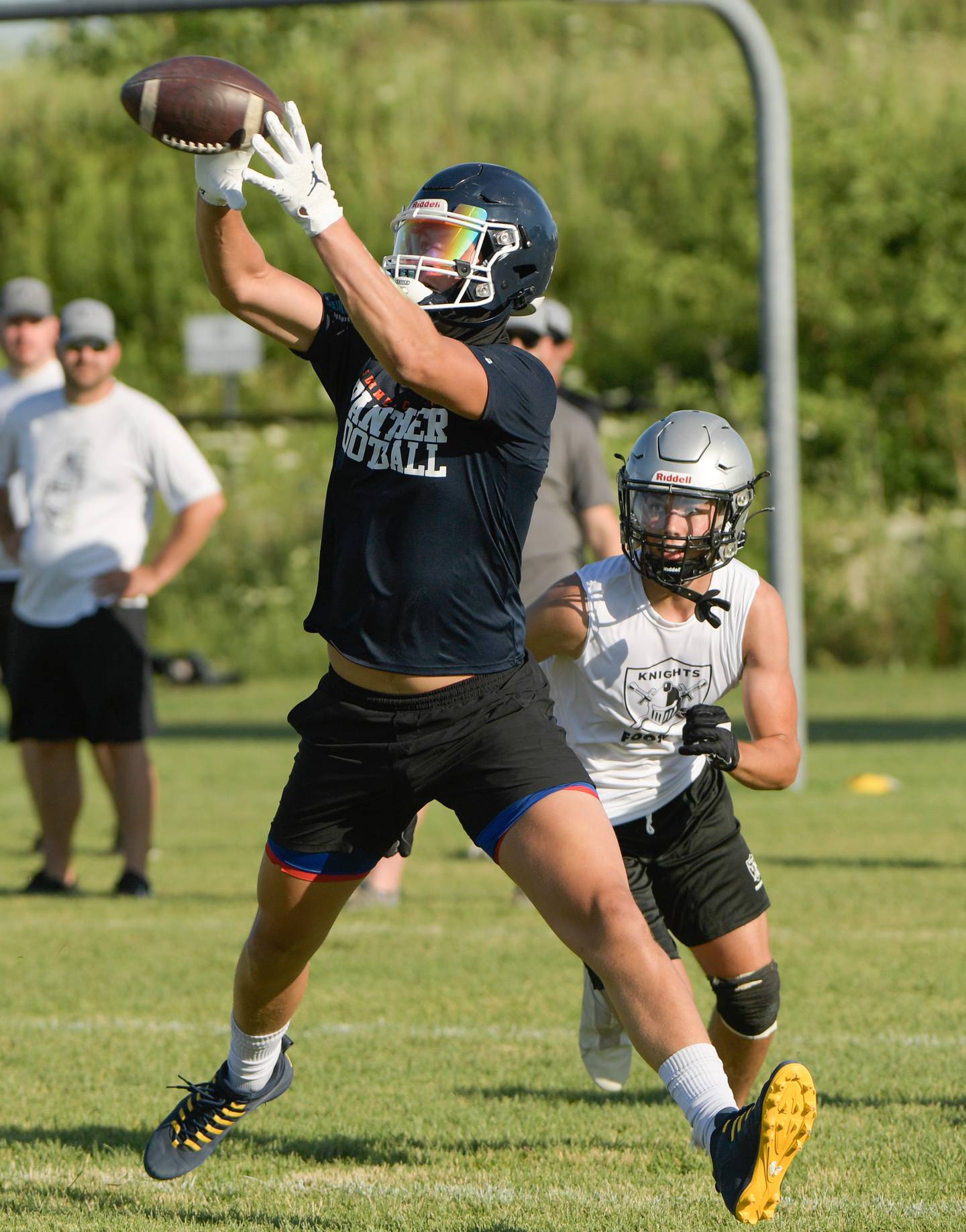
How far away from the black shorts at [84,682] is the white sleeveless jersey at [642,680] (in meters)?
3.74

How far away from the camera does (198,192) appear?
3840mm

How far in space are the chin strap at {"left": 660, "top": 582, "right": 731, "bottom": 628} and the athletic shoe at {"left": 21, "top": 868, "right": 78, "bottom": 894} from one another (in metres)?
4.41

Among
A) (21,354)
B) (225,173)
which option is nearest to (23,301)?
(21,354)

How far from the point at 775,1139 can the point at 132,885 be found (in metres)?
5.01

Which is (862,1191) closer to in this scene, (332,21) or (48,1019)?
(48,1019)

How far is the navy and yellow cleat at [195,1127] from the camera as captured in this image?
4.00 meters

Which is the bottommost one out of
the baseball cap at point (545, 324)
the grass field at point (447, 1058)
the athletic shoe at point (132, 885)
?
the athletic shoe at point (132, 885)

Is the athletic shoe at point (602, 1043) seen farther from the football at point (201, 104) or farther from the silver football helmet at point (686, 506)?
the football at point (201, 104)

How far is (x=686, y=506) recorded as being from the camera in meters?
4.26

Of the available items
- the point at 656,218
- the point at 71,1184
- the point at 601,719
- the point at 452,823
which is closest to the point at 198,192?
the point at 601,719

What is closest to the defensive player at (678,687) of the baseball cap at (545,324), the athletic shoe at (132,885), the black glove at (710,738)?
the black glove at (710,738)

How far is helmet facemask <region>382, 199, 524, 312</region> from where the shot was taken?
151 inches

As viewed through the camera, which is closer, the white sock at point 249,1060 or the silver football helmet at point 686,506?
the white sock at point 249,1060

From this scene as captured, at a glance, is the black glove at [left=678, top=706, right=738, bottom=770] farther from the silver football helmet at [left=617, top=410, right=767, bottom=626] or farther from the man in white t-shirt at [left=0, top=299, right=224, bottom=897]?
the man in white t-shirt at [left=0, top=299, right=224, bottom=897]
